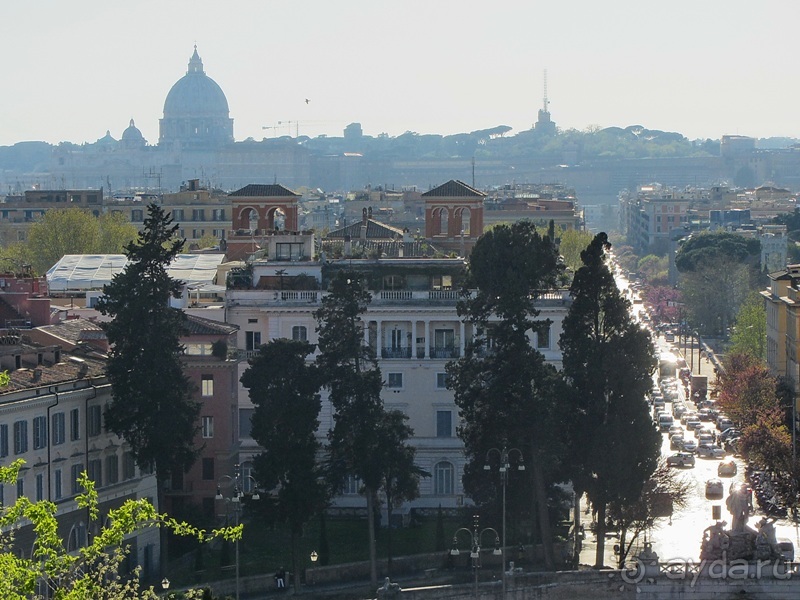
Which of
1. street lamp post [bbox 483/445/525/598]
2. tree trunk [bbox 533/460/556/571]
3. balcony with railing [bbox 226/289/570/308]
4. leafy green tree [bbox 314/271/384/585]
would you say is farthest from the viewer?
balcony with railing [bbox 226/289/570/308]

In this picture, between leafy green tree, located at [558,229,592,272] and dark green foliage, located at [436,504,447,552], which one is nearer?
dark green foliage, located at [436,504,447,552]

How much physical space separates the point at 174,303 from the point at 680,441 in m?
20.7

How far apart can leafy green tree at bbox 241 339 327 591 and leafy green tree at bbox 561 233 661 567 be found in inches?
249

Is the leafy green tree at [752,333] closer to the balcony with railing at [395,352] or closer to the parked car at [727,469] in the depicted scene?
the parked car at [727,469]

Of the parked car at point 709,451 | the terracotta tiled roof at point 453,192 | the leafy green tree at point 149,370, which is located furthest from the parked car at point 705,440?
the leafy green tree at point 149,370

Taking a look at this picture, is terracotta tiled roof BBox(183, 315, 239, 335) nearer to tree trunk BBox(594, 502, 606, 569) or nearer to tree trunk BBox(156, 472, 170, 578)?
tree trunk BBox(156, 472, 170, 578)

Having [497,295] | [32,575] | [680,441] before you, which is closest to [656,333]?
→ [680,441]

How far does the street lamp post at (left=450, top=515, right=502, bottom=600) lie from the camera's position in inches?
2115

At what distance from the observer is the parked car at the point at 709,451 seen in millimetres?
83000

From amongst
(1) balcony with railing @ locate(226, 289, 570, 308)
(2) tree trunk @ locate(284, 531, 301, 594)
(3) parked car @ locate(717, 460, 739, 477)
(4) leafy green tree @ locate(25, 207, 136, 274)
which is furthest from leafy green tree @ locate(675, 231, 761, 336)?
(2) tree trunk @ locate(284, 531, 301, 594)

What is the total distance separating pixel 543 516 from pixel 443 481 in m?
10.4

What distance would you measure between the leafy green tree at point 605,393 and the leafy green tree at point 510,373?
73cm

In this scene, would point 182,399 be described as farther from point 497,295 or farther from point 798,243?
point 798,243

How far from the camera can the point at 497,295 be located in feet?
201
